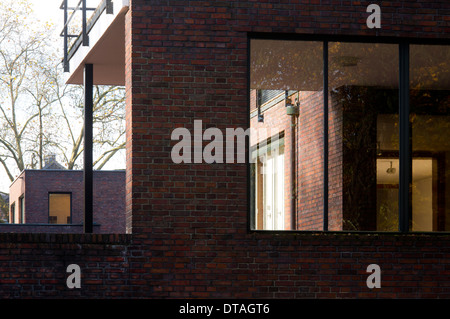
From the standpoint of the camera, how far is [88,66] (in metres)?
15.2

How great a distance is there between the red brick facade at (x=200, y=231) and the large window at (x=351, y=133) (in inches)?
11.7

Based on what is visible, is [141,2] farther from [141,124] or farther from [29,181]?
[29,181]

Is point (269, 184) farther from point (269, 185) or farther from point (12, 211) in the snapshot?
point (12, 211)

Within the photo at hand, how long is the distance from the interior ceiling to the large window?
0.5 inches

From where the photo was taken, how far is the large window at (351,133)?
1165cm

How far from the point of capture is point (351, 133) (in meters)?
11.8

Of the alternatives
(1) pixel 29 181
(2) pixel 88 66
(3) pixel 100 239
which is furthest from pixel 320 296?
(1) pixel 29 181

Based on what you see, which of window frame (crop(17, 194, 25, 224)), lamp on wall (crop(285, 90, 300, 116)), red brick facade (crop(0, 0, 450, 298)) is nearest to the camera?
red brick facade (crop(0, 0, 450, 298))

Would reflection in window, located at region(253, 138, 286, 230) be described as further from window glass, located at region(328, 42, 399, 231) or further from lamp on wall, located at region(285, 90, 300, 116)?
window glass, located at region(328, 42, 399, 231)

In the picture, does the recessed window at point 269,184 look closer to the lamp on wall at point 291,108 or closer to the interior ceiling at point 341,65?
the lamp on wall at point 291,108

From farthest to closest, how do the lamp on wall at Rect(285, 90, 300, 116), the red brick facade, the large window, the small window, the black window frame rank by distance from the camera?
1. the black window frame
2. the small window
3. the lamp on wall at Rect(285, 90, 300, 116)
4. the large window
5. the red brick facade

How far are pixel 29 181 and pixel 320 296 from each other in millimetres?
30561

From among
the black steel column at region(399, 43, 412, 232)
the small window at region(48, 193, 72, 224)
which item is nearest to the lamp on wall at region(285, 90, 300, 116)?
the black steel column at region(399, 43, 412, 232)

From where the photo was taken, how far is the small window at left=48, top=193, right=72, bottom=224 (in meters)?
41.7
